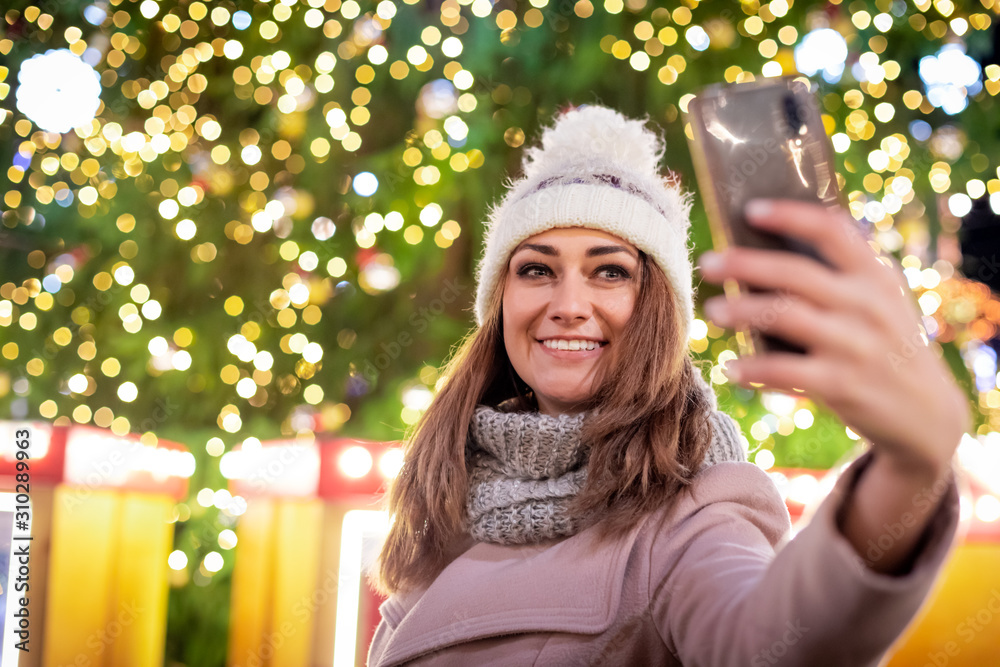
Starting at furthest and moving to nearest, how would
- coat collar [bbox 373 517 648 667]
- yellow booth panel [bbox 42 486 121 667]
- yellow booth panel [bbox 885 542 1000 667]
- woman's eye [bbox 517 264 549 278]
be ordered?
1. yellow booth panel [bbox 42 486 121 667]
2. yellow booth panel [bbox 885 542 1000 667]
3. woman's eye [bbox 517 264 549 278]
4. coat collar [bbox 373 517 648 667]

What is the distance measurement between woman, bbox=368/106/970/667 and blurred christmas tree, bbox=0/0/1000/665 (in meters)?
1.18

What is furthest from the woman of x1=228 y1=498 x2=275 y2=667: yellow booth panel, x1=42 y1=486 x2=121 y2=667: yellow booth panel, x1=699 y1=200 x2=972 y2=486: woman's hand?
x1=42 y1=486 x2=121 y2=667: yellow booth panel

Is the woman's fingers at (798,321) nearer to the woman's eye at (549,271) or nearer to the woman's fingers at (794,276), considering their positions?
the woman's fingers at (794,276)

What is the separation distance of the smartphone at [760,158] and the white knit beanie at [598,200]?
2.53 ft

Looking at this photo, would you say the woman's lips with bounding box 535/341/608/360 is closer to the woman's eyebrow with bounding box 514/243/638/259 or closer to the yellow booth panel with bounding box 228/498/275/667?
the woman's eyebrow with bounding box 514/243/638/259

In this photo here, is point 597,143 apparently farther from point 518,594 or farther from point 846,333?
point 846,333

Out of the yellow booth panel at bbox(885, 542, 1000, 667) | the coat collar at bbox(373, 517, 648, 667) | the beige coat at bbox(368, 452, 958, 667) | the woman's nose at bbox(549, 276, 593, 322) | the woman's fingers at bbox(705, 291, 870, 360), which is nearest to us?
the woman's fingers at bbox(705, 291, 870, 360)

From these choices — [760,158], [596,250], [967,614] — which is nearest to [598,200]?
[596,250]

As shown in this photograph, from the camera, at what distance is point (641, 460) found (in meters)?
1.30

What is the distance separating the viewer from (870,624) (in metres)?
0.72

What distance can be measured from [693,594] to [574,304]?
578 mm

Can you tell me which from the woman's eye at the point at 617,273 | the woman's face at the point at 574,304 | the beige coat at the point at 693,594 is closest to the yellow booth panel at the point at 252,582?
the beige coat at the point at 693,594

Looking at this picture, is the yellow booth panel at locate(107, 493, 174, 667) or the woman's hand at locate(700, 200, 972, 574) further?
the yellow booth panel at locate(107, 493, 174, 667)

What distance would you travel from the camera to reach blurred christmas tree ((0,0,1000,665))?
9.30ft
